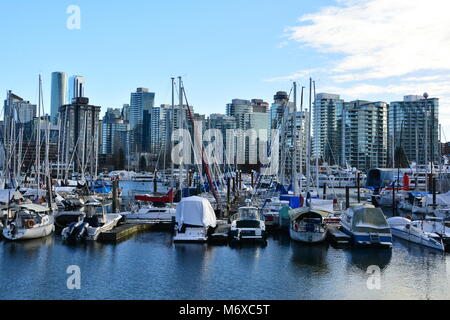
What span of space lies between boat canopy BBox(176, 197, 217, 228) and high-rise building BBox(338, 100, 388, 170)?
483ft

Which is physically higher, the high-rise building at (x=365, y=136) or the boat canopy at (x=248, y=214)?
the high-rise building at (x=365, y=136)

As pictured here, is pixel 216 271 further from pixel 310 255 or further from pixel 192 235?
pixel 192 235

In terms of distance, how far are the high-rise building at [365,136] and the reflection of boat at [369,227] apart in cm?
14475

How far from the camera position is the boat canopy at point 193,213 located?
37.8 meters

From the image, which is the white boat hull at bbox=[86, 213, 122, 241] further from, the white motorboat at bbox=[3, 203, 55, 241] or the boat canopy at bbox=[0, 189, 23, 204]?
the boat canopy at bbox=[0, 189, 23, 204]

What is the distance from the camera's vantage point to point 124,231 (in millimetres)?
39781

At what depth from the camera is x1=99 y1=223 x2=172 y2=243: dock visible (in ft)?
123

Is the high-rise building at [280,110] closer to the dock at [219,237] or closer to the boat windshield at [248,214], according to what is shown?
the boat windshield at [248,214]

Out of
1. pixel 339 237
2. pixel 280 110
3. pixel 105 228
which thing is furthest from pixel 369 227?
pixel 280 110

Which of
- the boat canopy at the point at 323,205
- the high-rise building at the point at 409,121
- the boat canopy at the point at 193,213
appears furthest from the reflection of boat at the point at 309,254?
the high-rise building at the point at 409,121

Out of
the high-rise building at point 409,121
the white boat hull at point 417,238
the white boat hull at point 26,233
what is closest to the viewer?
the white boat hull at point 417,238

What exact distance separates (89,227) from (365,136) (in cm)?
15563

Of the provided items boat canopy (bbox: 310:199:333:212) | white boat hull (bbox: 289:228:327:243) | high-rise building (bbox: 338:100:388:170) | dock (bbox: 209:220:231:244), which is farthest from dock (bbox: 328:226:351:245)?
high-rise building (bbox: 338:100:388:170)
